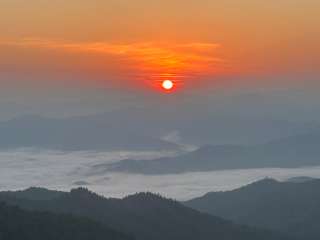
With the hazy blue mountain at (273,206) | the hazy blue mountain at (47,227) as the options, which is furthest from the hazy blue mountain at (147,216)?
the hazy blue mountain at (273,206)

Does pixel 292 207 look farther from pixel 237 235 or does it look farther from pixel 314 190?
pixel 237 235

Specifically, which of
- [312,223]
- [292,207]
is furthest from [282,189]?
[312,223]

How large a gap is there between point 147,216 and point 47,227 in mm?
32781

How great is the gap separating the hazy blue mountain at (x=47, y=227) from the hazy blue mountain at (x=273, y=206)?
1974 inches

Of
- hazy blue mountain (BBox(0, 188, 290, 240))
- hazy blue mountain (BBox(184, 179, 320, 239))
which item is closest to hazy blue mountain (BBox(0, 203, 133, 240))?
hazy blue mountain (BBox(0, 188, 290, 240))

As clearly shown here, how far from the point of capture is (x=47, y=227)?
80.5 metres

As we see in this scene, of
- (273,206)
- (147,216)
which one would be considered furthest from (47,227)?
(273,206)

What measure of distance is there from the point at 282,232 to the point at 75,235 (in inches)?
2173

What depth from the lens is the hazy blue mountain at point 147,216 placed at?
104 meters

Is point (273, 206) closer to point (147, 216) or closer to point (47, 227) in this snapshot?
point (147, 216)

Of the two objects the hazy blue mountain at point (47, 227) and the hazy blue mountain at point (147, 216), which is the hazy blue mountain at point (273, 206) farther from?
the hazy blue mountain at point (47, 227)

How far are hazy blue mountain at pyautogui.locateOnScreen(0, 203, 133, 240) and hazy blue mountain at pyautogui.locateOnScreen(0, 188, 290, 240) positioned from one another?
519 inches

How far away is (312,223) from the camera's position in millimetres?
134875

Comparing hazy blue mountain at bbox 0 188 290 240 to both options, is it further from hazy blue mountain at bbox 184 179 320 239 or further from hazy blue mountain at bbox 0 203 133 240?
hazy blue mountain at bbox 184 179 320 239
